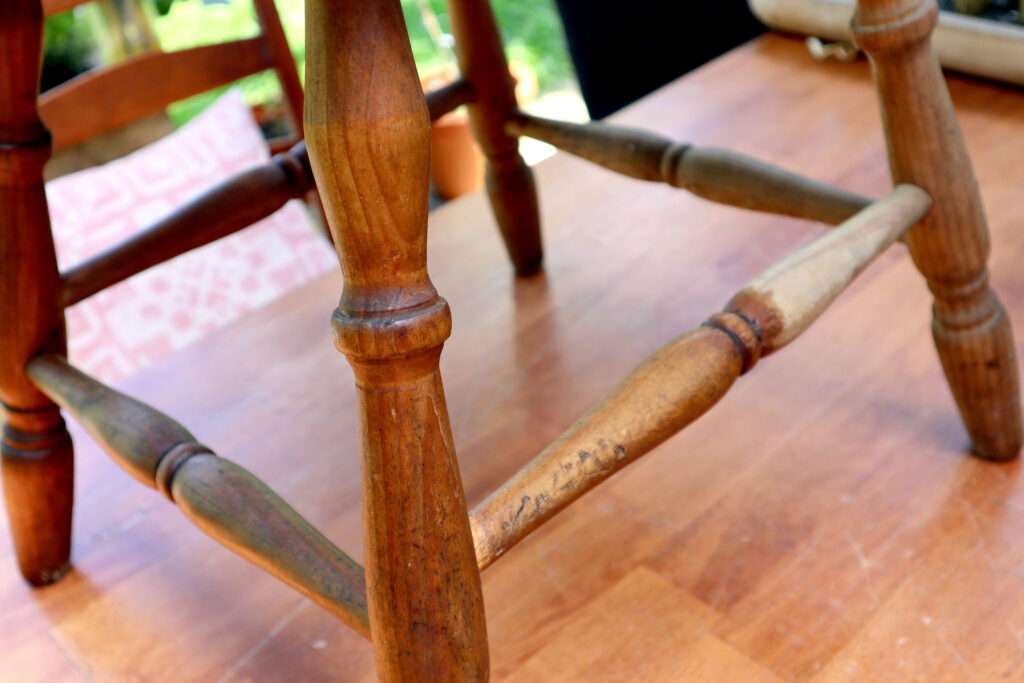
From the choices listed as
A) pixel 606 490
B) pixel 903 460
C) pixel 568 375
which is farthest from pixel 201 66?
pixel 903 460

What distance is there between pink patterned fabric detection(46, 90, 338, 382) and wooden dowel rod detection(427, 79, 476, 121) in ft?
1.63

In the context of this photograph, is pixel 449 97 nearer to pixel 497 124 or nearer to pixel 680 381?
pixel 497 124

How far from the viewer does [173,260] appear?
1194 millimetres

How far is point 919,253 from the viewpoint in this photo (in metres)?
0.53

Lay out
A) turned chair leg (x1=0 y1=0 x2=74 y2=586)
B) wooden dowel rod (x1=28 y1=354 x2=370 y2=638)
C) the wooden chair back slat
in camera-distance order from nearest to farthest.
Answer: wooden dowel rod (x1=28 y1=354 x2=370 y2=638), turned chair leg (x1=0 y1=0 x2=74 y2=586), the wooden chair back slat

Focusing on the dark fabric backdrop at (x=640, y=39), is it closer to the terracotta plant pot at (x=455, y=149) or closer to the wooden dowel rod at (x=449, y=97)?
the terracotta plant pot at (x=455, y=149)

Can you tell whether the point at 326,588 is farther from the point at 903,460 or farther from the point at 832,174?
the point at 832,174

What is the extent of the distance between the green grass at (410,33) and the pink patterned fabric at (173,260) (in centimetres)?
75

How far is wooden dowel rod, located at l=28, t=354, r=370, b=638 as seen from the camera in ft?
1.37

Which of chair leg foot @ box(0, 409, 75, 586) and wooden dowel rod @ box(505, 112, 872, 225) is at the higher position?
wooden dowel rod @ box(505, 112, 872, 225)

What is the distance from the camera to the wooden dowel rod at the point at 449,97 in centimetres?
70

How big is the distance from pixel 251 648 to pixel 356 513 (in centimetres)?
11

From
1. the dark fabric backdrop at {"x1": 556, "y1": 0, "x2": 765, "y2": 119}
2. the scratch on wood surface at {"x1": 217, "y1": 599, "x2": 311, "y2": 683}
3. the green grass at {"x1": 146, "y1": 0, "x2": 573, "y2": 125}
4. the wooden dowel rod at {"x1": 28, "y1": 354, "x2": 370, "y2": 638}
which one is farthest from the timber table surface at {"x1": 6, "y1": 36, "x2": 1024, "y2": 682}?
the green grass at {"x1": 146, "y1": 0, "x2": 573, "y2": 125}

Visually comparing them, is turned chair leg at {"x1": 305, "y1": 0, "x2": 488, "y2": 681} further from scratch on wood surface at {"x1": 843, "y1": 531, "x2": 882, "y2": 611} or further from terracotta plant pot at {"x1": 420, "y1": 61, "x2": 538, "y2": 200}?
terracotta plant pot at {"x1": 420, "y1": 61, "x2": 538, "y2": 200}
